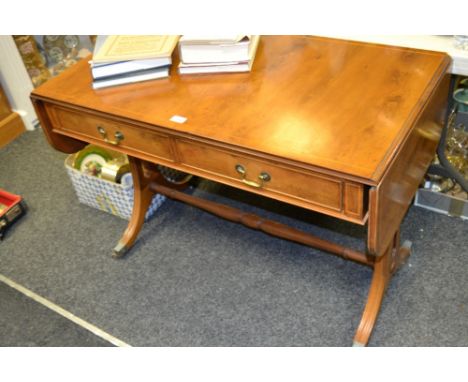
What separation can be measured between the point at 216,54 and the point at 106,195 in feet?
2.82


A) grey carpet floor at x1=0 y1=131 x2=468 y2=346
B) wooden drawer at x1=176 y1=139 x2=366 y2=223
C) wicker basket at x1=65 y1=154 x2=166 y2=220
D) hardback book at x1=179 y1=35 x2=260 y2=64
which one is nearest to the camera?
wooden drawer at x1=176 y1=139 x2=366 y2=223

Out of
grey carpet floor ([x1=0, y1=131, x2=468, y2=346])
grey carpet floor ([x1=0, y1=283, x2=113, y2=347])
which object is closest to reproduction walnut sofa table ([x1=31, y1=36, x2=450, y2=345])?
grey carpet floor ([x1=0, y1=131, x2=468, y2=346])

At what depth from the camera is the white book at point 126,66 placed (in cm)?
158

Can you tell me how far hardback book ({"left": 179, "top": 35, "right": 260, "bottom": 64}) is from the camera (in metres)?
1.51

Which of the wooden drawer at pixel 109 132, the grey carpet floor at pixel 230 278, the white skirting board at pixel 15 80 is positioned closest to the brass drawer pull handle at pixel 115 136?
the wooden drawer at pixel 109 132

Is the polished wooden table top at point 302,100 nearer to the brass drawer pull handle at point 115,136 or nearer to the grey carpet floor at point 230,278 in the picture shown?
the brass drawer pull handle at point 115,136

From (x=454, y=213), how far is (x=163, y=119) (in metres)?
1.14

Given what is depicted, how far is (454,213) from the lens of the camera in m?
1.98

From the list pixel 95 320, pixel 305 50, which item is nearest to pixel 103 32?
pixel 305 50

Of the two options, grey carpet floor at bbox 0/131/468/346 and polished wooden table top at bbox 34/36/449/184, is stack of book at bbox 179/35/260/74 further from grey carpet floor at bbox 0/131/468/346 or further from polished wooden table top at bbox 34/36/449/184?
grey carpet floor at bbox 0/131/468/346

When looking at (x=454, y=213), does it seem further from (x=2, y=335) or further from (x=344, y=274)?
(x=2, y=335)

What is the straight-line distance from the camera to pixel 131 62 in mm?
1577

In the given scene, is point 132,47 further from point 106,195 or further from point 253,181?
point 106,195

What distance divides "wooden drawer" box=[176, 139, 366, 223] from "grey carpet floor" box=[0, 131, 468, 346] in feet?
1.79
